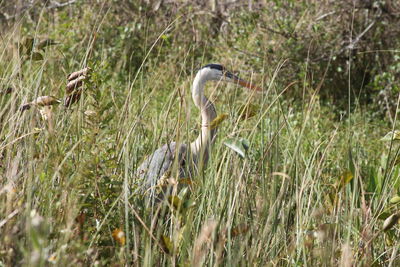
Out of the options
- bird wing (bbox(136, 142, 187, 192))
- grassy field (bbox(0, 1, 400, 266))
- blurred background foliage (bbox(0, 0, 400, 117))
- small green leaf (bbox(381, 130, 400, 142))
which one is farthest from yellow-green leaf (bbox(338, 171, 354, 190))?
blurred background foliage (bbox(0, 0, 400, 117))

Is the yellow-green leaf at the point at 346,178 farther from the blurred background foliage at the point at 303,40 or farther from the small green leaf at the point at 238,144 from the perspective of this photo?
the blurred background foliage at the point at 303,40

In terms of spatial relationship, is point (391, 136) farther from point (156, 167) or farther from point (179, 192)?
point (156, 167)

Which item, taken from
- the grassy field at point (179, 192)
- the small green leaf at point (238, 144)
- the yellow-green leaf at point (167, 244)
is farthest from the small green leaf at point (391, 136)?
the yellow-green leaf at point (167, 244)

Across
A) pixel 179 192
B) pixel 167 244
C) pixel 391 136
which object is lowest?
pixel 179 192

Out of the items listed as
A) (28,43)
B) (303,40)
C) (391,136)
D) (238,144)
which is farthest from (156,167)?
(303,40)

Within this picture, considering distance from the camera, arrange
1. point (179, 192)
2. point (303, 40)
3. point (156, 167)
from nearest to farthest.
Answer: point (179, 192) → point (156, 167) → point (303, 40)

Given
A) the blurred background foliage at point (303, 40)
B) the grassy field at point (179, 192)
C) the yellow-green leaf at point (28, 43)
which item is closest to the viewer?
the grassy field at point (179, 192)

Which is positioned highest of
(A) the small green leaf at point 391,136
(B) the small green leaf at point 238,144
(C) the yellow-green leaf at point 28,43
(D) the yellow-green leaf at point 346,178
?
(C) the yellow-green leaf at point 28,43

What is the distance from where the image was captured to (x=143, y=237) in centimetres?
215

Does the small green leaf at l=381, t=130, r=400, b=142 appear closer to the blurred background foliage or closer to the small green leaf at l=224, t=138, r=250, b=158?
the small green leaf at l=224, t=138, r=250, b=158

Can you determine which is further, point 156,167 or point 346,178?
point 156,167

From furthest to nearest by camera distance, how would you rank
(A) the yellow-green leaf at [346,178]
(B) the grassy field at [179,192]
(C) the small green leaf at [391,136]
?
(C) the small green leaf at [391,136]
(A) the yellow-green leaf at [346,178]
(B) the grassy field at [179,192]

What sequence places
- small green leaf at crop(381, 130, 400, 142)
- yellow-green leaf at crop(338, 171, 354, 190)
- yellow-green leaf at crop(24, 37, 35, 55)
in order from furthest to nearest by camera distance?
yellow-green leaf at crop(24, 37, 35, 55) < small green leaf at crop(381, 130, 400, 142) < yellow-green leaf at crop(338, 171, 354, 190)

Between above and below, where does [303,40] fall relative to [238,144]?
below
